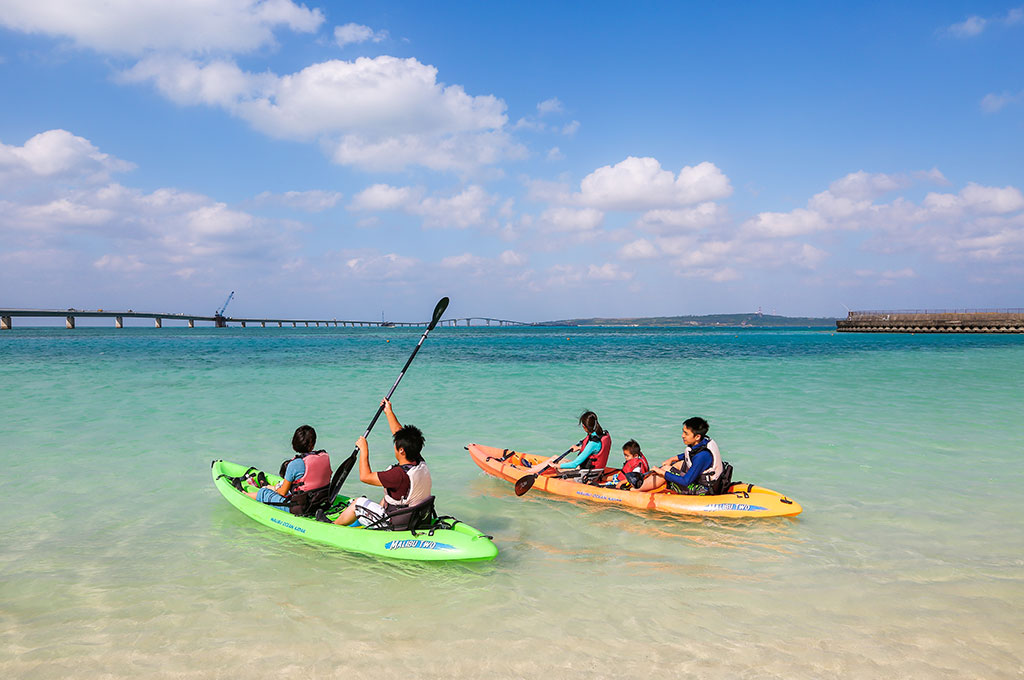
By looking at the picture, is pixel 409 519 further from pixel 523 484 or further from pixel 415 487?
pixel 523 484

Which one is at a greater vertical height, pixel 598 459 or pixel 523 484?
pixel 598 459

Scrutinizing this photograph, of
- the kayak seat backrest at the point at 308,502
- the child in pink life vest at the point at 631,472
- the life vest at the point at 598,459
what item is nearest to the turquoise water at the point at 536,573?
the kayak seat backrest at the point at 308,502

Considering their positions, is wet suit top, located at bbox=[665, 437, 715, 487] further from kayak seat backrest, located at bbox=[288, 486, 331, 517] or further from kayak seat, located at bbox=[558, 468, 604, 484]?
kayak seat backrest, located at bbox=[288, 486, 331, 517]

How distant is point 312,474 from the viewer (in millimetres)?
7707

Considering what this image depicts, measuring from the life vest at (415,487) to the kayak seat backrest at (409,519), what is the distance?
0.05 meters

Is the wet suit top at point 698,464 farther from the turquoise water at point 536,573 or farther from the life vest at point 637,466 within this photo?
the turquoise water at point 536,573

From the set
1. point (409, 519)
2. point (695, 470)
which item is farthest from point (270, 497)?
point (695, 470)

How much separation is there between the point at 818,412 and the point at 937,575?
12.8 meters

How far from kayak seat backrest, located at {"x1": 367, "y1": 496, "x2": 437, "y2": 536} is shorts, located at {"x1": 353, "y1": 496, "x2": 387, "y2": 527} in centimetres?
5

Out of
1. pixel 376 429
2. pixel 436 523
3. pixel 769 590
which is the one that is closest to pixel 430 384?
pixel 376 429

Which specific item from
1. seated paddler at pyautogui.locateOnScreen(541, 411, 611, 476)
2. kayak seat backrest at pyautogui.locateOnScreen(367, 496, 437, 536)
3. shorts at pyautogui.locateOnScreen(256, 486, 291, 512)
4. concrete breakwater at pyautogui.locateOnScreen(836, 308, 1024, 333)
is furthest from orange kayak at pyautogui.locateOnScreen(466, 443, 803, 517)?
concrete breakwater at pyautogui.locateOnScreen(836, 308, 1024, 333)

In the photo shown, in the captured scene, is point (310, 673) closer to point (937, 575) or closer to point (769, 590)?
point (769, 590)

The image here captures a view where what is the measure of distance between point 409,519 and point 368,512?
57 centimetres

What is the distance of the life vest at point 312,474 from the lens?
765cm
